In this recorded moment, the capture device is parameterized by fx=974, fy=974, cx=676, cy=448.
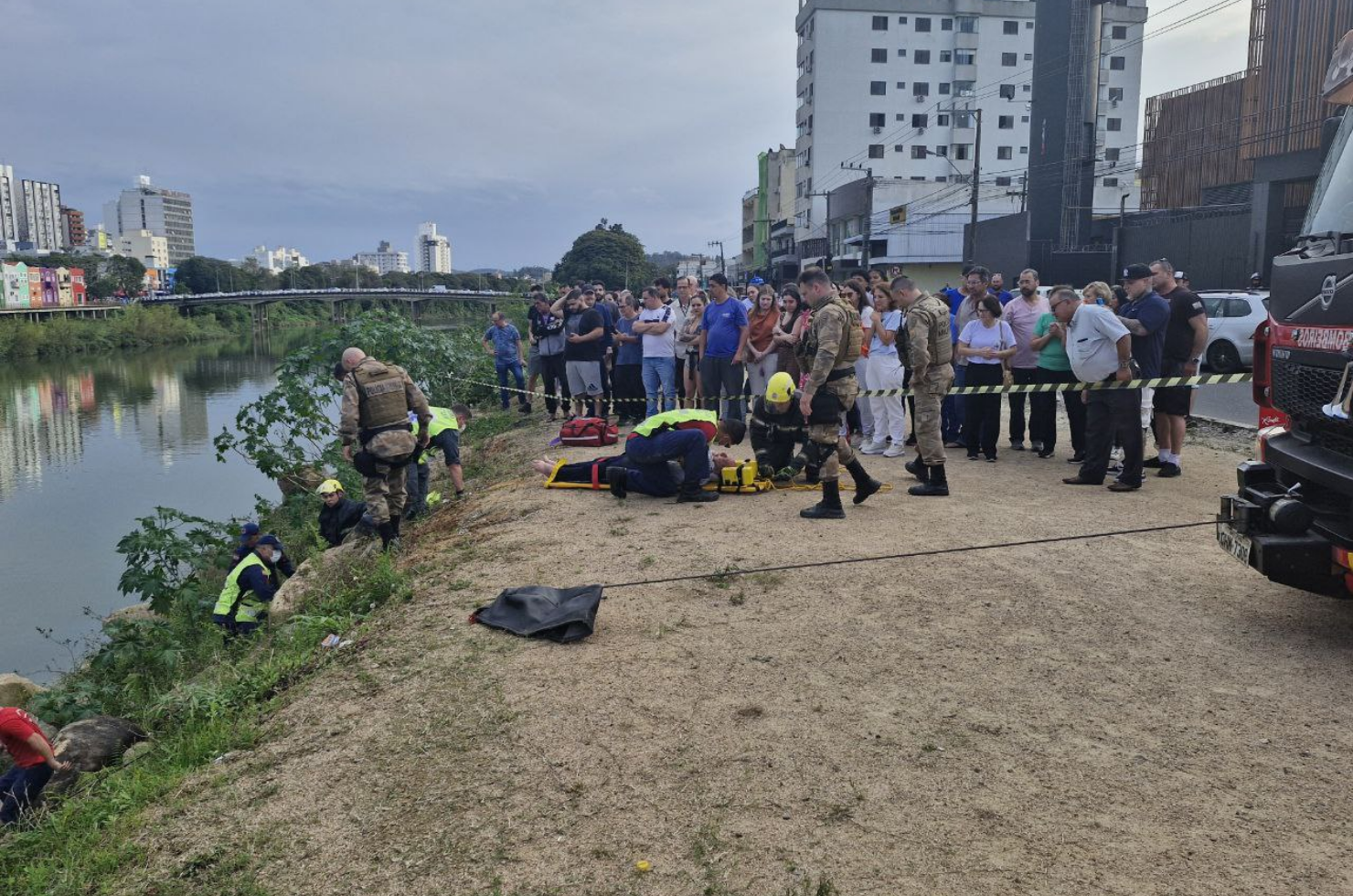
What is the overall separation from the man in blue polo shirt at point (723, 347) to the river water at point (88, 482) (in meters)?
7.98

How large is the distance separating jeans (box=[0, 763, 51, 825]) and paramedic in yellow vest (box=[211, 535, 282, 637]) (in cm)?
315

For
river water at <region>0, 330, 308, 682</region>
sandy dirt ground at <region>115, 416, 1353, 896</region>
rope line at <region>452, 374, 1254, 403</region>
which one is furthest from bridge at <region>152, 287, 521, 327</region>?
sandy dirt ground at <region>115, 416, 1353, 896</region>

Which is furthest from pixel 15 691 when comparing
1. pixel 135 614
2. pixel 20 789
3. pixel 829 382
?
pixel 829 382

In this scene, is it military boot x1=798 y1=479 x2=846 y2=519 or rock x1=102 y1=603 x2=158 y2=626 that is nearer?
military boot x1=798 y1=479 x2=846 y2=519

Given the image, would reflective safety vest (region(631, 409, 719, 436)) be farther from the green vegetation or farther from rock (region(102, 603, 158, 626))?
the green vegetation

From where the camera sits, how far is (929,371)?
7.91 m

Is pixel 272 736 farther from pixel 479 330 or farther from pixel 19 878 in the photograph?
pixel 479 330

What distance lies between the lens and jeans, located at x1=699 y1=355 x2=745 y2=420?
11.0m

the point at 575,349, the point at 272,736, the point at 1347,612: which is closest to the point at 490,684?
the point at 272,736

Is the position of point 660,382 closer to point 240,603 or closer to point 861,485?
point 861,485

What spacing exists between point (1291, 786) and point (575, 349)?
34.0 ft

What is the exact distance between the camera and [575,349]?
42.1 ft

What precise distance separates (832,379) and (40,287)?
104 meters

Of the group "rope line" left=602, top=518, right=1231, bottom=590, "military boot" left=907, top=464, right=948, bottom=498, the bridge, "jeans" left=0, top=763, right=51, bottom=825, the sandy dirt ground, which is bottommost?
"jeans" left=0, top=763, right=51, bottom=825
